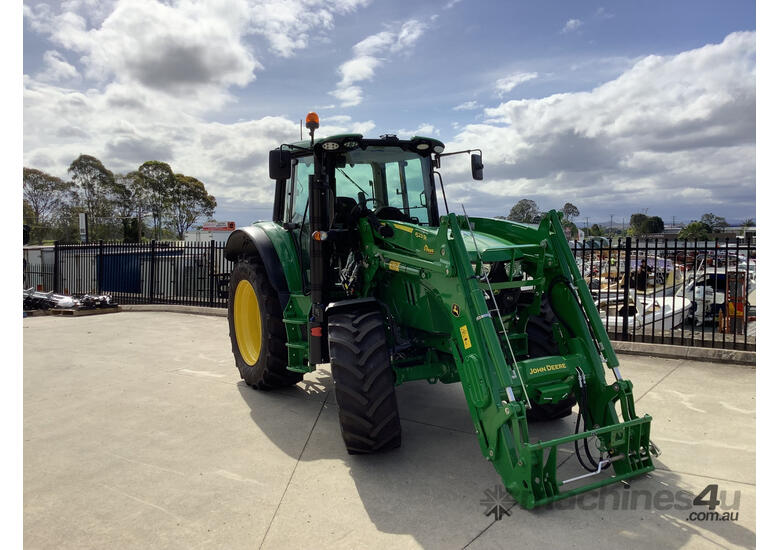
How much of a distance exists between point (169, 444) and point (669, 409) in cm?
477

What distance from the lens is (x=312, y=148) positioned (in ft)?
16.1

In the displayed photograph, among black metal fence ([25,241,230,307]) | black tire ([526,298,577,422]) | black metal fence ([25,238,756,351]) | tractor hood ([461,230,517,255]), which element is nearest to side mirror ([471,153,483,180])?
tractor hood ([461,230,517,255])

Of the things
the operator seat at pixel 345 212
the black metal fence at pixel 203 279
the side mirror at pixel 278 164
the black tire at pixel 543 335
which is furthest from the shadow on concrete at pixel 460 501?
the black metal fence at pixel 203 279

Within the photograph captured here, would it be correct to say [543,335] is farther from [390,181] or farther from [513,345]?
[390,181]

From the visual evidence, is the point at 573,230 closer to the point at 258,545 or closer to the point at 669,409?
the point at 669,409

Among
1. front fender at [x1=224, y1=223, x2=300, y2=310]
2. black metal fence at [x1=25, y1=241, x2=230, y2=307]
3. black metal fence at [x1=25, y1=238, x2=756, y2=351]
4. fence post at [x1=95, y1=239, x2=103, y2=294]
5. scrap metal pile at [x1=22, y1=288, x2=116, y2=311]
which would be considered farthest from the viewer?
fence post at [x1=95, y1=239, x2=103, y2=294]

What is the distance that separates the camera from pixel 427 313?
14.0 ft

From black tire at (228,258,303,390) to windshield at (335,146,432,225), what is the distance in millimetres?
1421

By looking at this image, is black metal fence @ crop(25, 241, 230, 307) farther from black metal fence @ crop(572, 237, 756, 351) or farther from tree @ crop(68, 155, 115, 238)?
tree @ crop(68, 155, 115, 238)

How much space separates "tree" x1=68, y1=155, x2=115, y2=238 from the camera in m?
46.2

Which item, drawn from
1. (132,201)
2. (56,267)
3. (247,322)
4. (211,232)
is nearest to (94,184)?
(132,201)

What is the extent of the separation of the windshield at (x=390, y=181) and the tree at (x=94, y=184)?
4787 cm

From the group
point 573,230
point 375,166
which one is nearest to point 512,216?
point 573,230

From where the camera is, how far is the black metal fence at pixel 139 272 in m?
13.8
